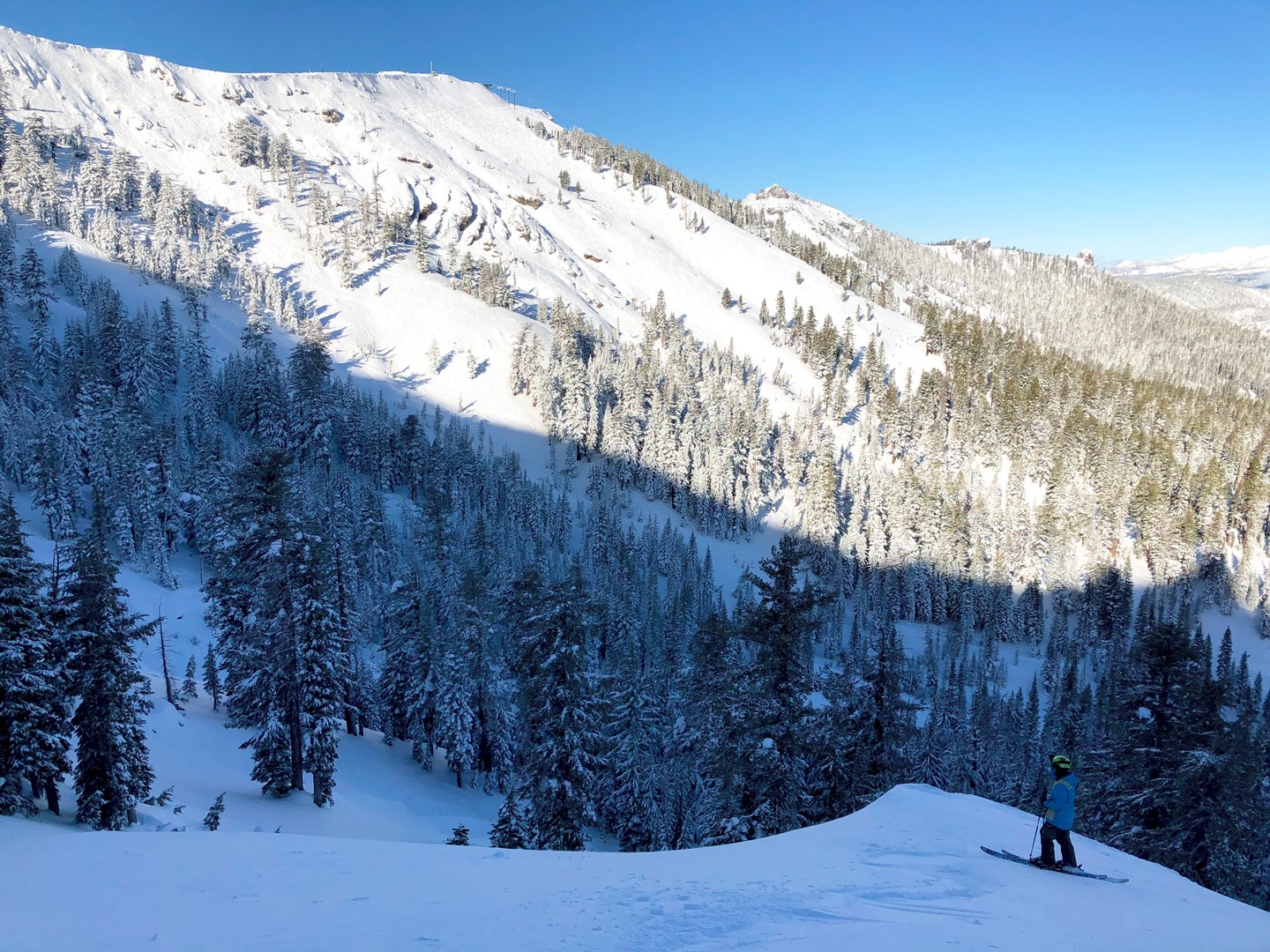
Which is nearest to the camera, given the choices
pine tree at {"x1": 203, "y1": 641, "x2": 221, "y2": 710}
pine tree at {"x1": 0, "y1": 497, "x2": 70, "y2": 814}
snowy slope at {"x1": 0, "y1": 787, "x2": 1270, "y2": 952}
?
snowy slope at {"x1": 0, "y1": 787, "x2": 1270, "y2": 952}

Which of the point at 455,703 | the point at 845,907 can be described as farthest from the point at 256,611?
the point at 845,907

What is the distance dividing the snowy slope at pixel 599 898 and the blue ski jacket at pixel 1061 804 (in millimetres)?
814

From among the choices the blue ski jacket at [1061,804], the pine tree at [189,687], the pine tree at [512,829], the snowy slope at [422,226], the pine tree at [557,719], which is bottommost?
the pine tree at [512,829]

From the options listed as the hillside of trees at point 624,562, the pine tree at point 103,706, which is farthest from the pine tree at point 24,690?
the pine tree at point 103,706

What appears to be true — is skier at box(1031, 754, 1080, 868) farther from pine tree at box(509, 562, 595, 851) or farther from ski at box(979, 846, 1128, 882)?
pine tree at box(509, 562, 595, 851)

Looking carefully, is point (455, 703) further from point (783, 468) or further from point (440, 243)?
point (440, 243)

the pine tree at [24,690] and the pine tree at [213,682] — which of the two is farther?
the pine tree at [213,682]

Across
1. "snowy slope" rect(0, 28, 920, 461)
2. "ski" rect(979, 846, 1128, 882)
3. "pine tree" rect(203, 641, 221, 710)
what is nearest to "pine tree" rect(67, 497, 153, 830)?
"pine tree" rect(203, 641, 221, 710)

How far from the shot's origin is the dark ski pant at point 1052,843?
10500mm

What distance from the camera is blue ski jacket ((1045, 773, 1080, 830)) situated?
10.2 metres

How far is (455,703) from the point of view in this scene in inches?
1423

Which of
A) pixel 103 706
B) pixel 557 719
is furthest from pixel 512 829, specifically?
pixel 103 706

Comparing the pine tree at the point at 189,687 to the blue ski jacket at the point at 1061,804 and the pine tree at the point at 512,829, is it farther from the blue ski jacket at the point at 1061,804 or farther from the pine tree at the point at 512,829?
the blue ski jacket at the point at 1061,804

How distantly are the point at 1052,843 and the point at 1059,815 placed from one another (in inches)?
24.0
